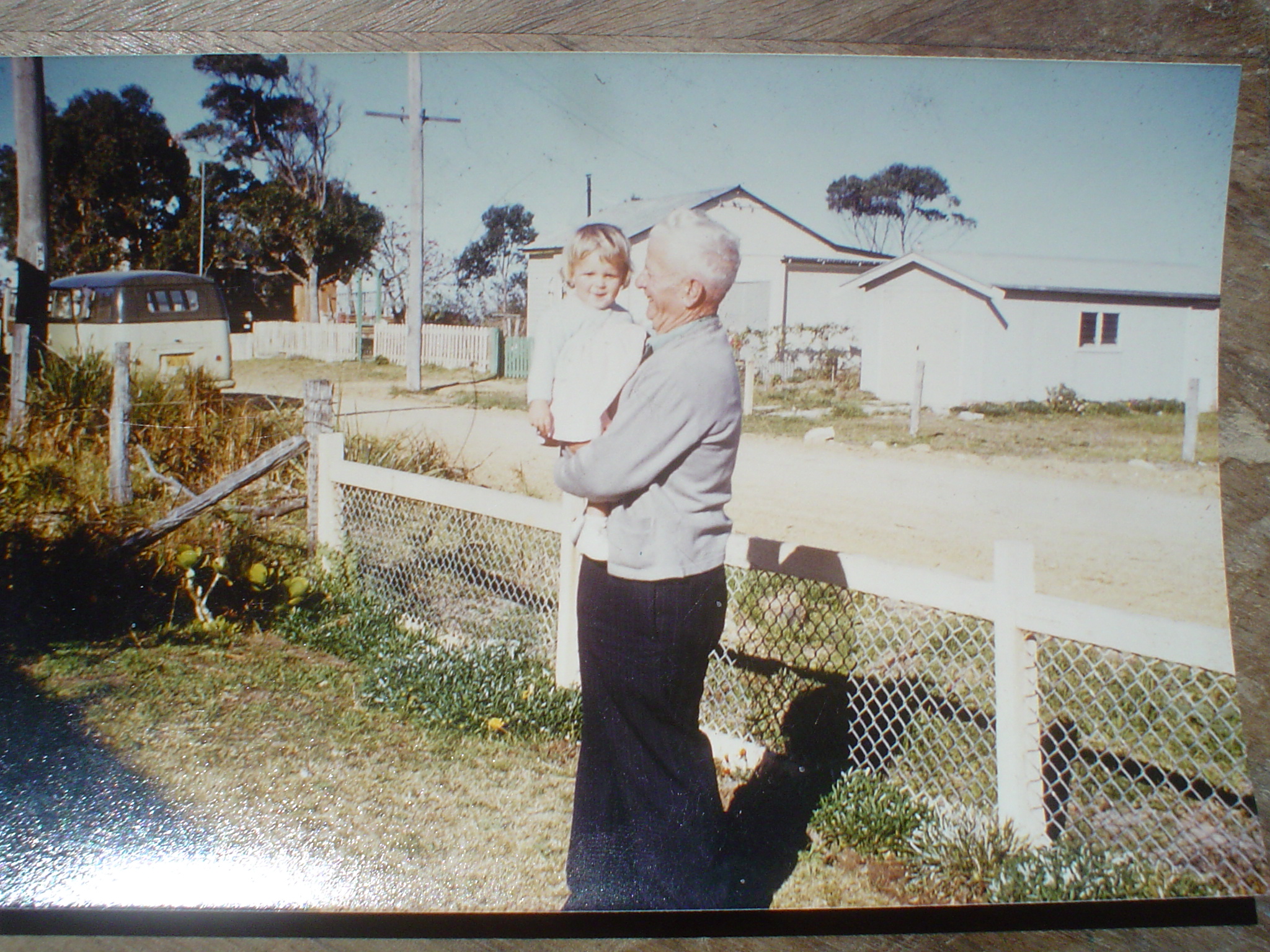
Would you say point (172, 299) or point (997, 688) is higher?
point (172, 299)

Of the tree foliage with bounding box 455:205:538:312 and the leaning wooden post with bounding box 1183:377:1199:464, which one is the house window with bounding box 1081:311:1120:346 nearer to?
the leaning wooden post with bounding box 1183:377:1199:464

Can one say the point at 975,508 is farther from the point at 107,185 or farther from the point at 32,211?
the point at 32,211

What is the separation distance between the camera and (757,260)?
1.71 meters

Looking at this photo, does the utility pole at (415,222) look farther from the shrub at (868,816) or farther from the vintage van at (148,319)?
the shrub at (868,816)

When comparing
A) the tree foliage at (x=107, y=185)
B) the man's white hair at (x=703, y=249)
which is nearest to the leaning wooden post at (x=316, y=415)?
the tree foliage at (x=107, y=185)

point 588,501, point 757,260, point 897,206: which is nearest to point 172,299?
point 588,501

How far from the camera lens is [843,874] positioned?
1.79 m

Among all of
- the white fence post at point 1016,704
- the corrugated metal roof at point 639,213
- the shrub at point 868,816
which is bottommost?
the shrub at point 868,816

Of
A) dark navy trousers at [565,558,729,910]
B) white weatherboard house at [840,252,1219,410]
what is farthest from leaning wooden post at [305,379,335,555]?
white weatherboard house at [840,252,1219,410]

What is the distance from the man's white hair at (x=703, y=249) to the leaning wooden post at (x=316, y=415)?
0.76 meters

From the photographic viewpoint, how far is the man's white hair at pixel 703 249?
1604 millimetres

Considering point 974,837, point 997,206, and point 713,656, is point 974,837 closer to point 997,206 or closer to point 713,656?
point 713,656

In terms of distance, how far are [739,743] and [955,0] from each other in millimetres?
1690

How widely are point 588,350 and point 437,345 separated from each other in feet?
1.26
